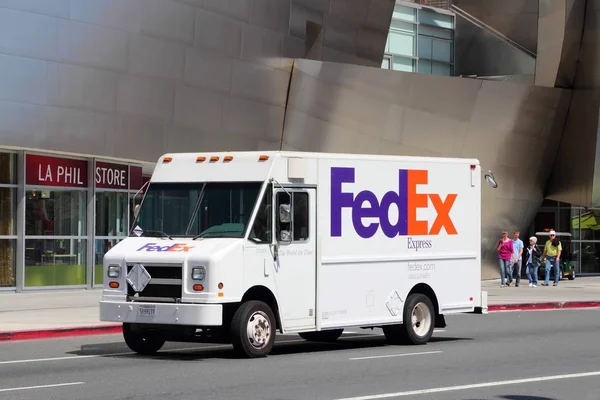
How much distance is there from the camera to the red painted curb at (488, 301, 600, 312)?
26.6m

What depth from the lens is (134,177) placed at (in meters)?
33.9

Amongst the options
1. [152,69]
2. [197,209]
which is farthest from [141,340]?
[152,69]

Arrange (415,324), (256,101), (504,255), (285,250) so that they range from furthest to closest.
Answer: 1. (504,255)
2. (256,101)
3. (415,324)
4. (285,250)

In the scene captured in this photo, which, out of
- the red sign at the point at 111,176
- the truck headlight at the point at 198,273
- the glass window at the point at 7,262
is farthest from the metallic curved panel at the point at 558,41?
the truck headlight at the point at 198,273

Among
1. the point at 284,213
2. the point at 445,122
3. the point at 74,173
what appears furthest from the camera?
the point at 445,122

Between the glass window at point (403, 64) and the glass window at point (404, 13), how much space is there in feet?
5.12

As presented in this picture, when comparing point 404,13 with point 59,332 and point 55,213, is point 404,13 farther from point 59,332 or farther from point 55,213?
point 59,332

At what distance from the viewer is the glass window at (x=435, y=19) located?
45844 mm

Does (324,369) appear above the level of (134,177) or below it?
below

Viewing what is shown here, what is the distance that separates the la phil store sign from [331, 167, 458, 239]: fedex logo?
48.4ft

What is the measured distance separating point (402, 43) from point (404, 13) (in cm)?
115

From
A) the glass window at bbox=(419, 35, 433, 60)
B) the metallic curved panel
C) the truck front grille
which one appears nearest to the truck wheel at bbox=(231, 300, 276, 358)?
the truck front grille

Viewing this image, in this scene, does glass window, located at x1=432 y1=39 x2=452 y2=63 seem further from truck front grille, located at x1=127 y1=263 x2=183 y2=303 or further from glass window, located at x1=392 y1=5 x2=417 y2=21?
truck front grille, located at x1=127 y1=263 x2=183 y2=303

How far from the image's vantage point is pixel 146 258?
50.1ft
